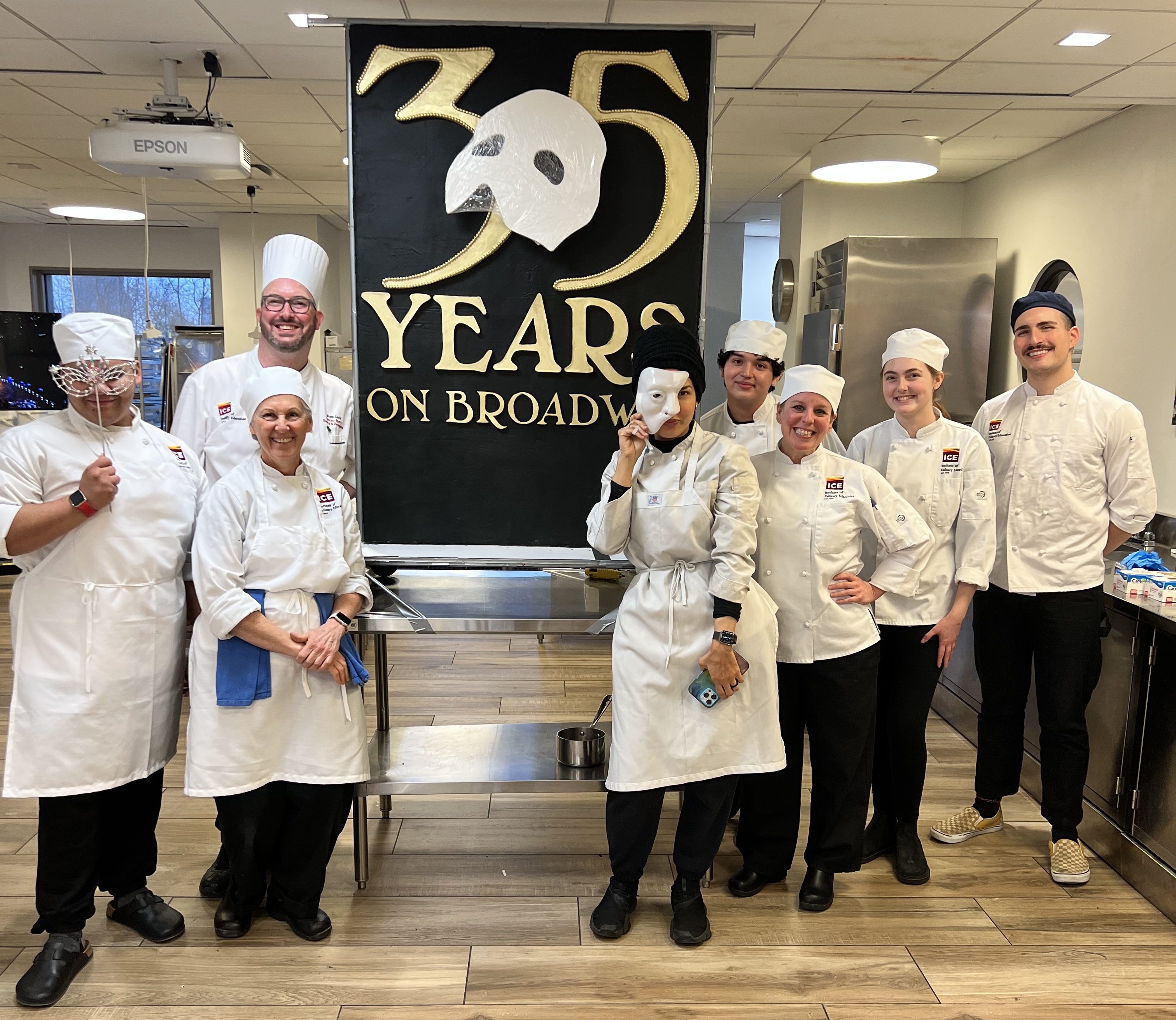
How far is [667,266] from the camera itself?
2.66 meters

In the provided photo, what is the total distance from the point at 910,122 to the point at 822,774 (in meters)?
3.25

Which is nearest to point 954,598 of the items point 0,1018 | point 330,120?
point 0,1018

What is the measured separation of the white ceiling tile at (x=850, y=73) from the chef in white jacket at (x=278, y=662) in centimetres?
234

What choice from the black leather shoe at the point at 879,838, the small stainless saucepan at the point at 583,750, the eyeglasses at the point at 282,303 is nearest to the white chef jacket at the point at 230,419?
the eyeglasses at the point at 282,303

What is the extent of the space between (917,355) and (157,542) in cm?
204

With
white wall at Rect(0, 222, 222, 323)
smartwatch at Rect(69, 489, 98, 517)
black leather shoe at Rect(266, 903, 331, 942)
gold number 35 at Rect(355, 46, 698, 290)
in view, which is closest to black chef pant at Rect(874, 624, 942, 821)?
gold number 35 at Rect(355, 46, 698, 290)

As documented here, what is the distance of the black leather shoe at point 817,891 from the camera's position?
2566mm

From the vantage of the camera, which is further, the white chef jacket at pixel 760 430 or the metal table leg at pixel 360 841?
the white chef jacket at pixel 760 430

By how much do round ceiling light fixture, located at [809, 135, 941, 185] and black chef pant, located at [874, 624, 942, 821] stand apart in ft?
8.91

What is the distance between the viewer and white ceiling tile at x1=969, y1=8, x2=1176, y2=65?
9.45 ft

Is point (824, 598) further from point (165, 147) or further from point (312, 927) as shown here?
point (165, 147)

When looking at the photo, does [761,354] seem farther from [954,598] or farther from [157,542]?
[157,542]

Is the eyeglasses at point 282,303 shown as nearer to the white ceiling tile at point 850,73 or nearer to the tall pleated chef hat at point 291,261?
the tall pleated chef hat at point 291,261

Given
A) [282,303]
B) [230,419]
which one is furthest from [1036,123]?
[230,419]
